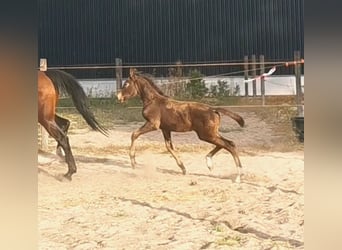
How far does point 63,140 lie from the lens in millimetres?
3092

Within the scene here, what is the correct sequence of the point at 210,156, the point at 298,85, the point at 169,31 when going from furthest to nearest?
the point at 210,156 → the point at 169,31 → the point at 298,85

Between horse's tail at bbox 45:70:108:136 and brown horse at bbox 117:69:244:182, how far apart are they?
201 millimetres

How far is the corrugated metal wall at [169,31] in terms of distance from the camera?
114 inches

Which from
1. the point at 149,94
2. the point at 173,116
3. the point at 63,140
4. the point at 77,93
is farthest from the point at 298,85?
the point at 63,140

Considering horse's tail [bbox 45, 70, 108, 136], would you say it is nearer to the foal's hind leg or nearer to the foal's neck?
the foal's neck

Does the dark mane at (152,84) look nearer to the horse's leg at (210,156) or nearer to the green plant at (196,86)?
the green plant at (196,86)

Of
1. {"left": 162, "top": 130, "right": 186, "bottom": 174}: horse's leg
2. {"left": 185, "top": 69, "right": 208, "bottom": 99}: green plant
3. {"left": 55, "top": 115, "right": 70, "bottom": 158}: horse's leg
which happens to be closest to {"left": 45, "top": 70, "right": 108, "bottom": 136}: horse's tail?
{"left": 55, "top": 115, "right": 70, "bottom": 158}: horse's leg

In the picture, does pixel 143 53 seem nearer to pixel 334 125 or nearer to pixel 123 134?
pixel 123 134

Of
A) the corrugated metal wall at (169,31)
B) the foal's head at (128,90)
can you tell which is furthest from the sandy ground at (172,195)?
the corrugated metal wall at (169,31)

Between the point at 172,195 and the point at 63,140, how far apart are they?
731mm

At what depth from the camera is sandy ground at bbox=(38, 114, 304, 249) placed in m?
2.89

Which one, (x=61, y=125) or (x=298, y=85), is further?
(x=61, y=125)

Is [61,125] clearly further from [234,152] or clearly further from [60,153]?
[234,152]

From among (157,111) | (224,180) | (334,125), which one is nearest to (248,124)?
(224,180)
